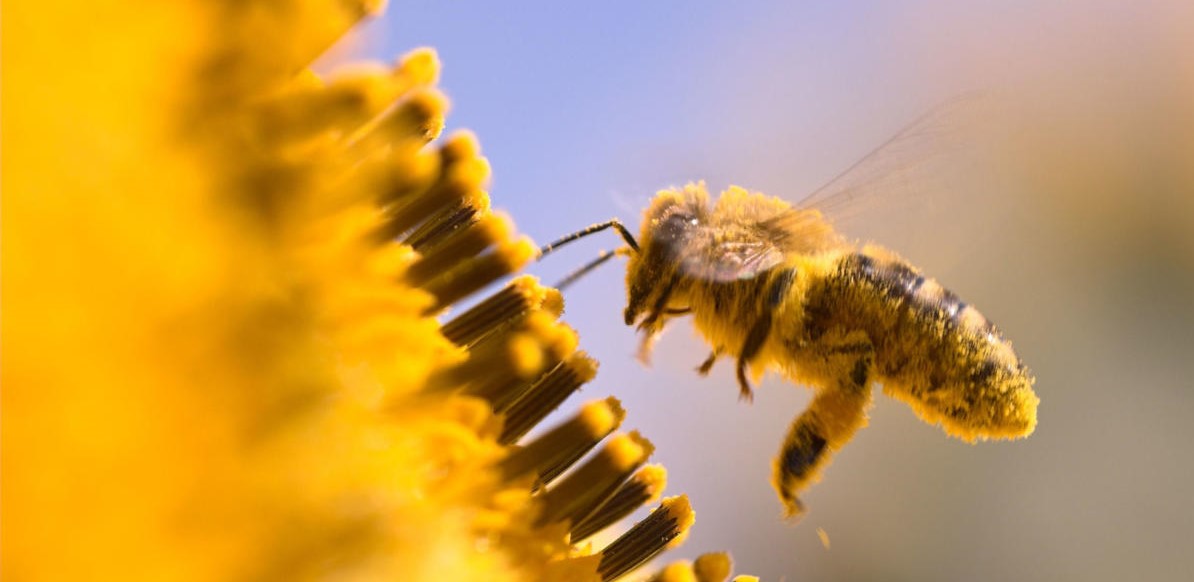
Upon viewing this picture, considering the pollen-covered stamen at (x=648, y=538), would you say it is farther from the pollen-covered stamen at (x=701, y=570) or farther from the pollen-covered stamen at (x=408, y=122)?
the pollen-covered stamen at (x=408, y=122)

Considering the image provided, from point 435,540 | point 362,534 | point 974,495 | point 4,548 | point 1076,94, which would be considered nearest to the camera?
point 4,548

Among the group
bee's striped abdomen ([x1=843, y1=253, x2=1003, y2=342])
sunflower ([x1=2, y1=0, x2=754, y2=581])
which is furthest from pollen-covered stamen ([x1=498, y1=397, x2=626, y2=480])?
bee's striped abdomen ([x1=843, y1=253, x2=1003, y2=342])

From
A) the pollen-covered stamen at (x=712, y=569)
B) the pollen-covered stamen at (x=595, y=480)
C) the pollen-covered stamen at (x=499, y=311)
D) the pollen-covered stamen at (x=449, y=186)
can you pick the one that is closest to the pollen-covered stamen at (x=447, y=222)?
the pollen-covered stamen at (x=449, y=186)

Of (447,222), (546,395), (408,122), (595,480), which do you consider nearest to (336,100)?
(408,122)

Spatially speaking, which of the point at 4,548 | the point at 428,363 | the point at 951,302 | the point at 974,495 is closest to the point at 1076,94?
the point at 974,495

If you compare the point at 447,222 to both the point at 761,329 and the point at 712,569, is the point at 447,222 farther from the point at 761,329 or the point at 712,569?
the point at 712,569

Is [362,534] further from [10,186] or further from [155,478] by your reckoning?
[10,186]
